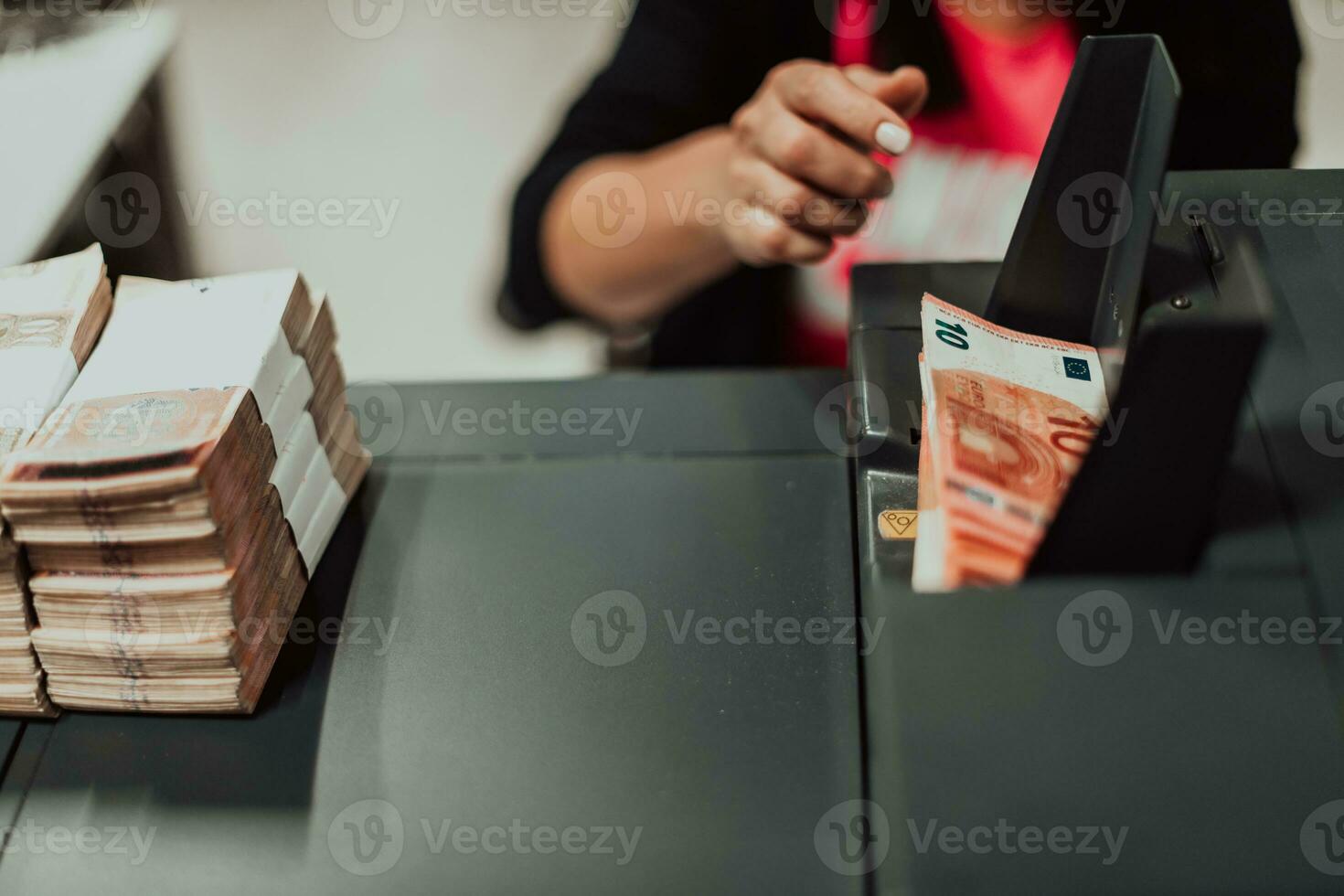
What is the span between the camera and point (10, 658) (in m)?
0.71

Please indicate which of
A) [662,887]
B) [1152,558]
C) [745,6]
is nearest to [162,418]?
[662,887]

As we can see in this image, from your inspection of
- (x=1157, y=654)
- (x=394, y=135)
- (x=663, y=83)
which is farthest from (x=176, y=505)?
(x=394, y=135)

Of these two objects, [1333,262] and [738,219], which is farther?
[738,219]

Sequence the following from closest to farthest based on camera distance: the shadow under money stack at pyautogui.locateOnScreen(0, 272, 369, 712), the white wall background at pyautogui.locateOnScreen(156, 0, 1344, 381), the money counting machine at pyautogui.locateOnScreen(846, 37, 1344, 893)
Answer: the money counting machine at pyautogui.locateOnScreen(846, 37, 1344, 893) → the shadow under money stack at pyautogui.locateOnScreen(0, 272, 369, 712) → the white wall background at pyautogui.locateOnScreen(156, 0, 1344, 381)

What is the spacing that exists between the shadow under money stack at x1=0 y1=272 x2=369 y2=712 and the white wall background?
0.91 meters

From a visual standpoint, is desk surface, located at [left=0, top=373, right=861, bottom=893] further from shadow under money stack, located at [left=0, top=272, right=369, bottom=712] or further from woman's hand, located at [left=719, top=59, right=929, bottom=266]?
woman's hand, located at [left=719, top=59, right=929, bottom=266]

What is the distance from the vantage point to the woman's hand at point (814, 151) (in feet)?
3.05

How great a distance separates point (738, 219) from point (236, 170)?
913 millimetres

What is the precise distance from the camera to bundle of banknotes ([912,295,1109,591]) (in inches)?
22.9

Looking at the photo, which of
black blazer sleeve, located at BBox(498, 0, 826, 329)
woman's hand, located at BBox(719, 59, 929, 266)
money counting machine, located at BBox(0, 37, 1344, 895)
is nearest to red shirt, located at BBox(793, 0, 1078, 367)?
black blazer sleeve, located at BBox(498, 0, 826, 329)

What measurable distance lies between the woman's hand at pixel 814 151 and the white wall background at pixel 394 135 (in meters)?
0.64

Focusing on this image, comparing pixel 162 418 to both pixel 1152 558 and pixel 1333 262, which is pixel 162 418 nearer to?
pixel 1152 558

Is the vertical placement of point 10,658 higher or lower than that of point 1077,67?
lower

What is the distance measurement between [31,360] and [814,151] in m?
0.62
